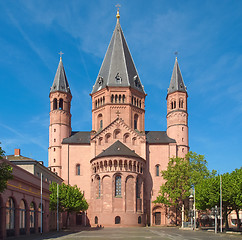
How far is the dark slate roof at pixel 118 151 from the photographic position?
81.8 m

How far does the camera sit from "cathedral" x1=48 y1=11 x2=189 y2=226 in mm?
81000

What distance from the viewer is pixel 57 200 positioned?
209ft

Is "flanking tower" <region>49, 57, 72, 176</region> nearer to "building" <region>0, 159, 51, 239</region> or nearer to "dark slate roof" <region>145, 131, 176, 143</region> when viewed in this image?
"dark slate roof" <region>145, 131, 176, 143</region>

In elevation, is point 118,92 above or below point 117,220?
above

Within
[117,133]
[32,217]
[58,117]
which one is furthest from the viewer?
A: [58,117]

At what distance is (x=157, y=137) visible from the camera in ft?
310

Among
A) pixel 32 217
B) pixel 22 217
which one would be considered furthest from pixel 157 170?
pixel 22 217

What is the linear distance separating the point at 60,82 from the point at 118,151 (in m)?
26.0

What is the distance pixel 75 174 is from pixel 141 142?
1730 centimetres

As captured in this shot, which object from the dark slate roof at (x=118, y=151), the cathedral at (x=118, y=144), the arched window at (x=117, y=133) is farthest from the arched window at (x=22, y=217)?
the arched window at (x=117, y=133)

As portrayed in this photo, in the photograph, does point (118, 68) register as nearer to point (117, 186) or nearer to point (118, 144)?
point (118, 144)

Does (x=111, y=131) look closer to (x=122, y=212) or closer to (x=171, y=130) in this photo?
(x=171, y=130)

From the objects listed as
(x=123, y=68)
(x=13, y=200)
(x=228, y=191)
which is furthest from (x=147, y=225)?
(x=13, y=200)

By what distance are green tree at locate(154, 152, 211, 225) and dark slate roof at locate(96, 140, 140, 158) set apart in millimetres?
8370
